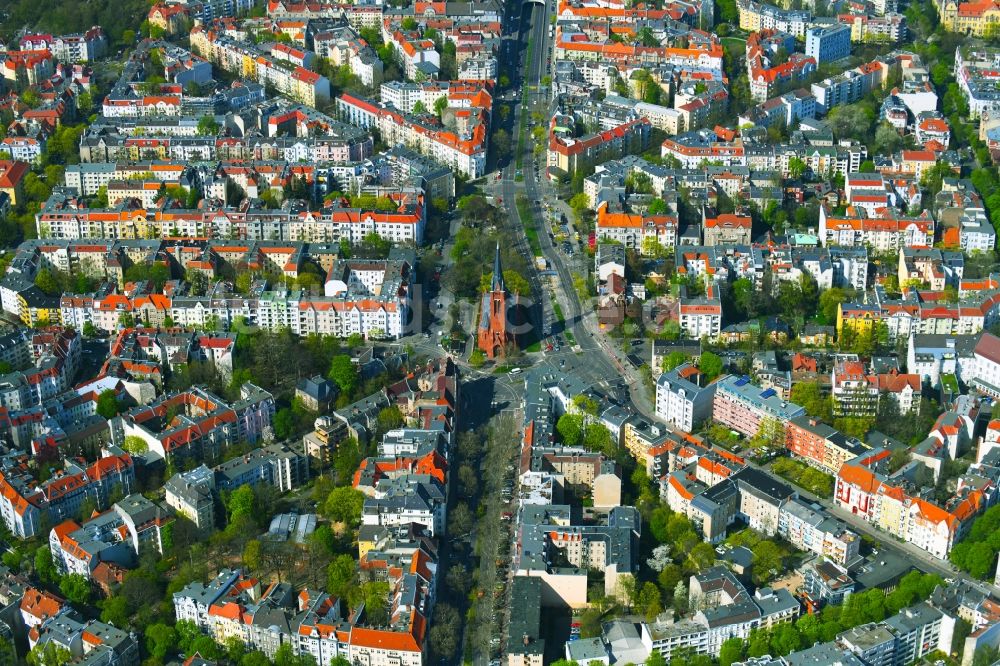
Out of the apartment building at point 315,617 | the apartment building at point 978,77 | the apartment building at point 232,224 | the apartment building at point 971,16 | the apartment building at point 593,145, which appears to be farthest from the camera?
the apartment building at point 971,16

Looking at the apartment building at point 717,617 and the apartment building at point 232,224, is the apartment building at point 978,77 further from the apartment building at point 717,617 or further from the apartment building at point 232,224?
the apartment building at point 717,617

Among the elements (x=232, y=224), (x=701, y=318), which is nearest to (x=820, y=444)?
(x=701, y=318)

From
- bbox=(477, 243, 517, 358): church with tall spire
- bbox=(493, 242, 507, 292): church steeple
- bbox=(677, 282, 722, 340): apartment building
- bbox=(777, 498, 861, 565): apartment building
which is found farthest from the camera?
bbox=(677, 282, 722, 340): apartment building

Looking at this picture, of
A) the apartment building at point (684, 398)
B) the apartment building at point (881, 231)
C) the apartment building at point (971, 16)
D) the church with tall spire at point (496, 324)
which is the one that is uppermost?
the apartment building at point (971, 16)

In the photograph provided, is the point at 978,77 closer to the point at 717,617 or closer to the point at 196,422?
the point at 717,617

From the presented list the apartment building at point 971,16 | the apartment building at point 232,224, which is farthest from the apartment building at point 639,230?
the apartment building at point 971,16

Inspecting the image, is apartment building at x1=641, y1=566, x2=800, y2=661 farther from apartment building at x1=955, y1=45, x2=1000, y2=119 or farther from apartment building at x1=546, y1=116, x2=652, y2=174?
apartment building at x1=955, y1=45, x2=1000, y2=119

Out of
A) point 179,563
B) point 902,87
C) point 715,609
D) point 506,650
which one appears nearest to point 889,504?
point 715,609

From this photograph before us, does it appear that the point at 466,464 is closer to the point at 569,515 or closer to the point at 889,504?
the point at 569,515

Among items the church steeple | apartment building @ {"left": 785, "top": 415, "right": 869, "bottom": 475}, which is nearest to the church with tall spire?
the church steeple
